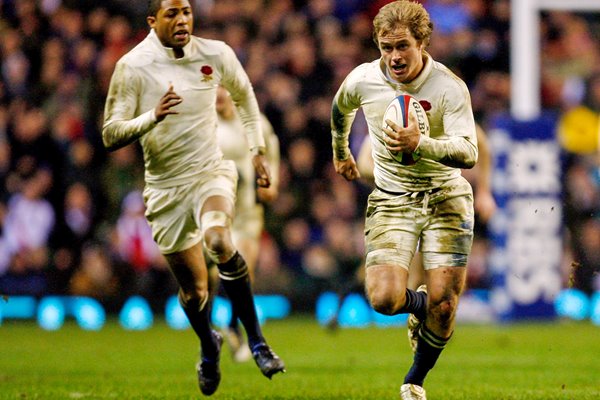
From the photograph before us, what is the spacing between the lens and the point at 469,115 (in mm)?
7277

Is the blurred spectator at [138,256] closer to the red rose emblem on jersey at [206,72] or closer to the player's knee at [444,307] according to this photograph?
the red rose emblem on jersey at [206,72]

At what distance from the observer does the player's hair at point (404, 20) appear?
7.20m

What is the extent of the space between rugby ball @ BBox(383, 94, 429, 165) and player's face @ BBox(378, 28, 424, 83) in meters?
0.16

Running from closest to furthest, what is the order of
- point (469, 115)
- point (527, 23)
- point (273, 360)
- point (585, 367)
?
point (469, 115) → point (273, 360) → point (585, 367) → point (527, 23)

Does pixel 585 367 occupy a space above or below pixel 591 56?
below

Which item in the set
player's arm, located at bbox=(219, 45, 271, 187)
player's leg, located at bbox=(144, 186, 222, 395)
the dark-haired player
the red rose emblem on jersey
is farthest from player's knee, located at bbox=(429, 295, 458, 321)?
the red rose emblem on jersey

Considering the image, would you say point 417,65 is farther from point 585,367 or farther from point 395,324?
point 395,324

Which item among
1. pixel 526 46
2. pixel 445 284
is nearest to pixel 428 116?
pixel 445 284

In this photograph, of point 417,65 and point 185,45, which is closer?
point 417,65

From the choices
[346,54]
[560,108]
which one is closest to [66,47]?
[346,54]

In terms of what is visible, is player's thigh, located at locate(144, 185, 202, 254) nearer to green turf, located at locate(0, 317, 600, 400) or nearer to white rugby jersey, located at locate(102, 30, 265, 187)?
white rugby jersey, located at locate(102, 30, 265, 187)

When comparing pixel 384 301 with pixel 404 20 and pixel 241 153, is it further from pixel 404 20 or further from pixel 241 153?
pixel 241 153

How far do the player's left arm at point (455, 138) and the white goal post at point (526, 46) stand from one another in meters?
9.22

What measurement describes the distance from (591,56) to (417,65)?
12.5 m
